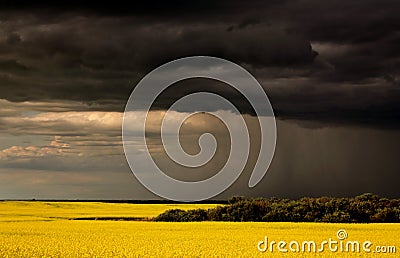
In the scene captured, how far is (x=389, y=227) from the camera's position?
59312mm

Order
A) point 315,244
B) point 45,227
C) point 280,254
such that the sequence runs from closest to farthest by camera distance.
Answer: point 280,254 < point 315,244 < point 45,227

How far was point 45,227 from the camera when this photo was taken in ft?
188

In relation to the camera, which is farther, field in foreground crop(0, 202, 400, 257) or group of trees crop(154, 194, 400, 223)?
group of trees crop(154, 194, 400, 223)

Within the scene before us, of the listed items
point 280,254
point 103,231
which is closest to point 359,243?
point 280,254

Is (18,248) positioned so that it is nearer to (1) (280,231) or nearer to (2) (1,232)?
(2) (1,232)

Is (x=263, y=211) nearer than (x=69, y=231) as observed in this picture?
No

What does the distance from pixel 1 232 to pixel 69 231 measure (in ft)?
16.5

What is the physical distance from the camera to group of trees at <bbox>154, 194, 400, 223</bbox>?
246 ft

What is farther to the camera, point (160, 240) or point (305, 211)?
point (305, 211)

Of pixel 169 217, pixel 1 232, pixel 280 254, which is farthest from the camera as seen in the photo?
pixel 169 217

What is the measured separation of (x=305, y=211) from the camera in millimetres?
75750

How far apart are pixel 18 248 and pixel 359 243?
20.9m

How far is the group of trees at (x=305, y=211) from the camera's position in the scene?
75.0m

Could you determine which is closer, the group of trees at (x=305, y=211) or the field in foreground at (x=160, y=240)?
the field in foreground at (x=160, y=240)
